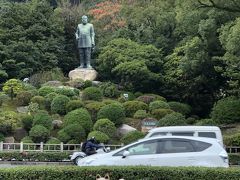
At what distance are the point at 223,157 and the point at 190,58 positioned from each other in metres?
16.6

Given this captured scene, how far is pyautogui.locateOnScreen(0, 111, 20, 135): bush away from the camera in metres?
25.7

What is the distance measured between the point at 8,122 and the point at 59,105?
3.93 metres

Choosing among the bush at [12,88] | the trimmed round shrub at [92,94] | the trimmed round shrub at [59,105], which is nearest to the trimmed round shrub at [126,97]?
the trimmed round shrub at [92,94]

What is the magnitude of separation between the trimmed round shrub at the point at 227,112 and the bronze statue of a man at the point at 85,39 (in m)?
12.5

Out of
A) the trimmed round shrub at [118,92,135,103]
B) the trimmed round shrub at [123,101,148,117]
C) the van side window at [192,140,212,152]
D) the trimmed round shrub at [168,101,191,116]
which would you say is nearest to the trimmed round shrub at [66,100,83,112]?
the trimmed round shrub at [123,101,148,117]

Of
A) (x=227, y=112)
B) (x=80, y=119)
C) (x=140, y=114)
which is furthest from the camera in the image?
Result: (x=140, y=114)

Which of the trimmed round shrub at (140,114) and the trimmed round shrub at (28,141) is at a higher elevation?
the trimmed round shrub at (140,114)

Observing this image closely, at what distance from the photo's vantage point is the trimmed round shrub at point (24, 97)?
30.6 meters

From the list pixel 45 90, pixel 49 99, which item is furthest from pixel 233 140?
pixel 45 90

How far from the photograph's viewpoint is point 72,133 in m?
25.0

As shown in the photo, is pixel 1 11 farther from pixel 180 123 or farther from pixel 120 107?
pixel 180 123

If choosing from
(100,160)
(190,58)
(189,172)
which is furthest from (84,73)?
(189,172)

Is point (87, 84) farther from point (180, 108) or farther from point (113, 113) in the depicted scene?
point (113, 113)

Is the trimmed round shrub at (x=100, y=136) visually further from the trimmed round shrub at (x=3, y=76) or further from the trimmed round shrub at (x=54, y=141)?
the trimmed round shrub at (x=3, y=76)
